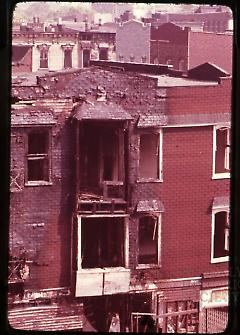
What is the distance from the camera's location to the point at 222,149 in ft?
5.58

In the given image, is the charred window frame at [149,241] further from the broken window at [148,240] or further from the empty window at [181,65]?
the empty window at [181,65]

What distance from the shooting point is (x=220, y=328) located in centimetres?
170

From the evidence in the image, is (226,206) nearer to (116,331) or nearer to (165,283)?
(165,283)

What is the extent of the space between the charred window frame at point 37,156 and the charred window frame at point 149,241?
0.35m

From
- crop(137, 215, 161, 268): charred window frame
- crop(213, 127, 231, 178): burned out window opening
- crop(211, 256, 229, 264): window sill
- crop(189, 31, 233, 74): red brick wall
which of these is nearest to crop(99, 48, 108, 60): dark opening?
crop(189, 31, 233, 74): red brick wall

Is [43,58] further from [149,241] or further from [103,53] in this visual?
[149,241]

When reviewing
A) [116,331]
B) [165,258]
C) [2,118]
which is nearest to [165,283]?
[165,258]

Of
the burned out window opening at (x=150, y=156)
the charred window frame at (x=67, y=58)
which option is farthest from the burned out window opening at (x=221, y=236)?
the charred window frame at (x=67, y=58)

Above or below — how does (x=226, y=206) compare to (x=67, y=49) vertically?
below

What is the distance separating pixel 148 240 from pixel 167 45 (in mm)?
630

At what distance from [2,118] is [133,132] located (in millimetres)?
413

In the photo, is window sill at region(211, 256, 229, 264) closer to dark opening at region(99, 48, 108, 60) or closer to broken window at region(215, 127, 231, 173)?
broken window at region(215, 127, 231, 173)

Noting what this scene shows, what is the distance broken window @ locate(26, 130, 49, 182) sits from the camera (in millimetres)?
1688

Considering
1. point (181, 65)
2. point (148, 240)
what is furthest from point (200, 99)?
point (148, 240)
